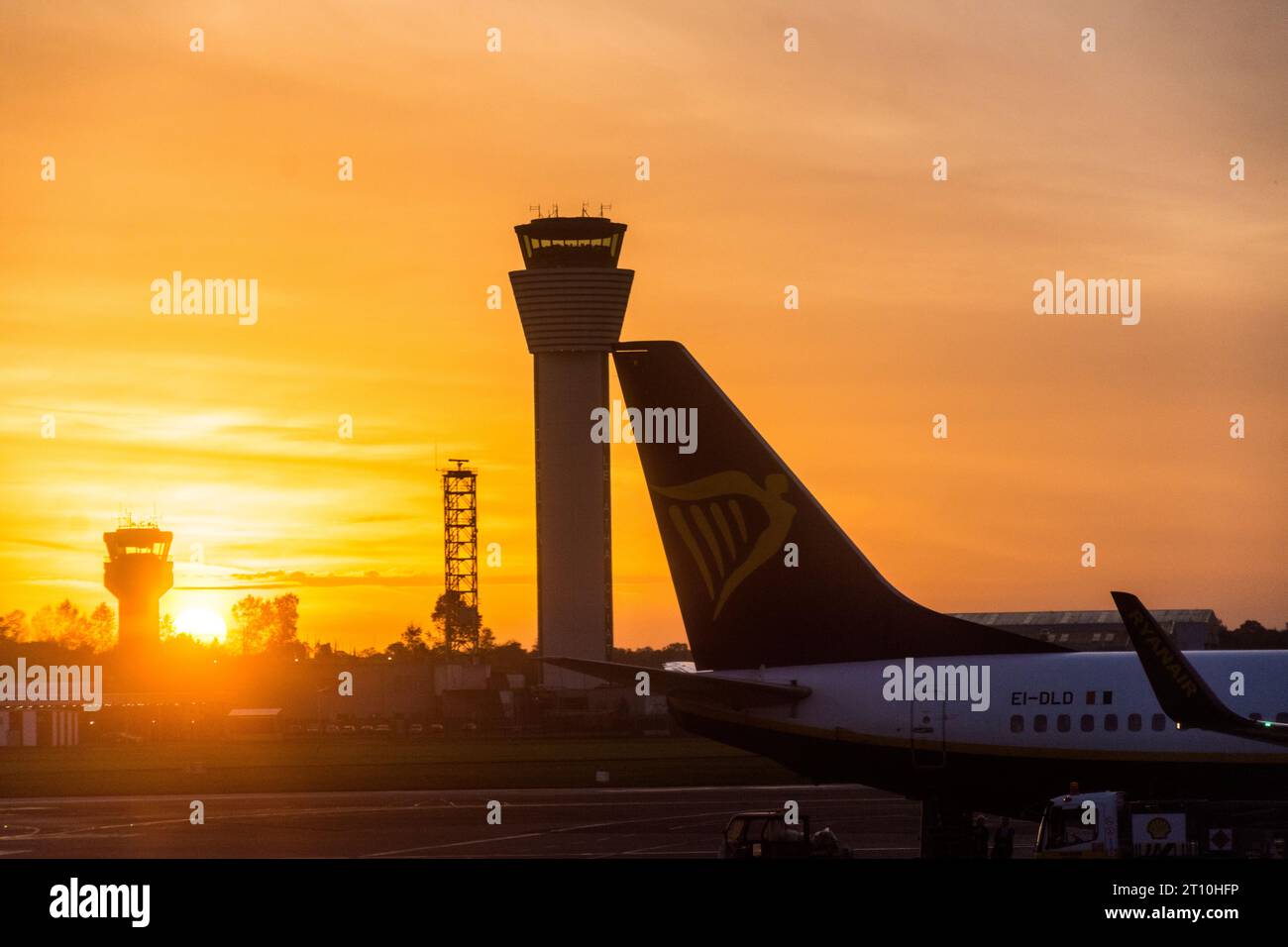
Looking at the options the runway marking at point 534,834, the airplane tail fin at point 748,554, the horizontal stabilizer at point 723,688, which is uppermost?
the airplane tail fin at point 748,554

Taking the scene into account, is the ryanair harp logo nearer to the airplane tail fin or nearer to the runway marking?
the airplane tail fin

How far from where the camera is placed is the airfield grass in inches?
3140

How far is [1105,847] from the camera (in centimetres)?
3538

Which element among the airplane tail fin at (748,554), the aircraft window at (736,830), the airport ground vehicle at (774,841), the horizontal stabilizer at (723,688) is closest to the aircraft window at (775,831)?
the airport ground vehicle at (774,841)

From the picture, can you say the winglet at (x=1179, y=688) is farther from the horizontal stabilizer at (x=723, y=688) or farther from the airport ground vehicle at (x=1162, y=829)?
the horizontal stabilizer at (x=723, y=688)

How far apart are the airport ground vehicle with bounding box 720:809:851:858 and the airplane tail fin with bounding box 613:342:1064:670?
391 cm

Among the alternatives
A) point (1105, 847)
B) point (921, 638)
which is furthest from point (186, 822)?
point (1105, 847)

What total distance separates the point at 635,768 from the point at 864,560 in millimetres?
51880

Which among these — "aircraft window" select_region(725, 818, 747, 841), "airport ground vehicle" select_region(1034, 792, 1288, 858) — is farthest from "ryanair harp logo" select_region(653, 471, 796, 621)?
"airport ground vehicle" select_region(1034, 792, 1288, 858)

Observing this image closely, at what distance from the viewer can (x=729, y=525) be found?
41.3 m

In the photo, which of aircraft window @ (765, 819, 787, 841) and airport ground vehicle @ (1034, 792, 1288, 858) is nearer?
airport ground vehicle @ (1034, 792, 1288, 858)

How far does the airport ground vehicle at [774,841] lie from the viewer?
134 feet

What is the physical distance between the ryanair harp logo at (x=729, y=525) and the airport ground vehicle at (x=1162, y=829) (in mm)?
9342
